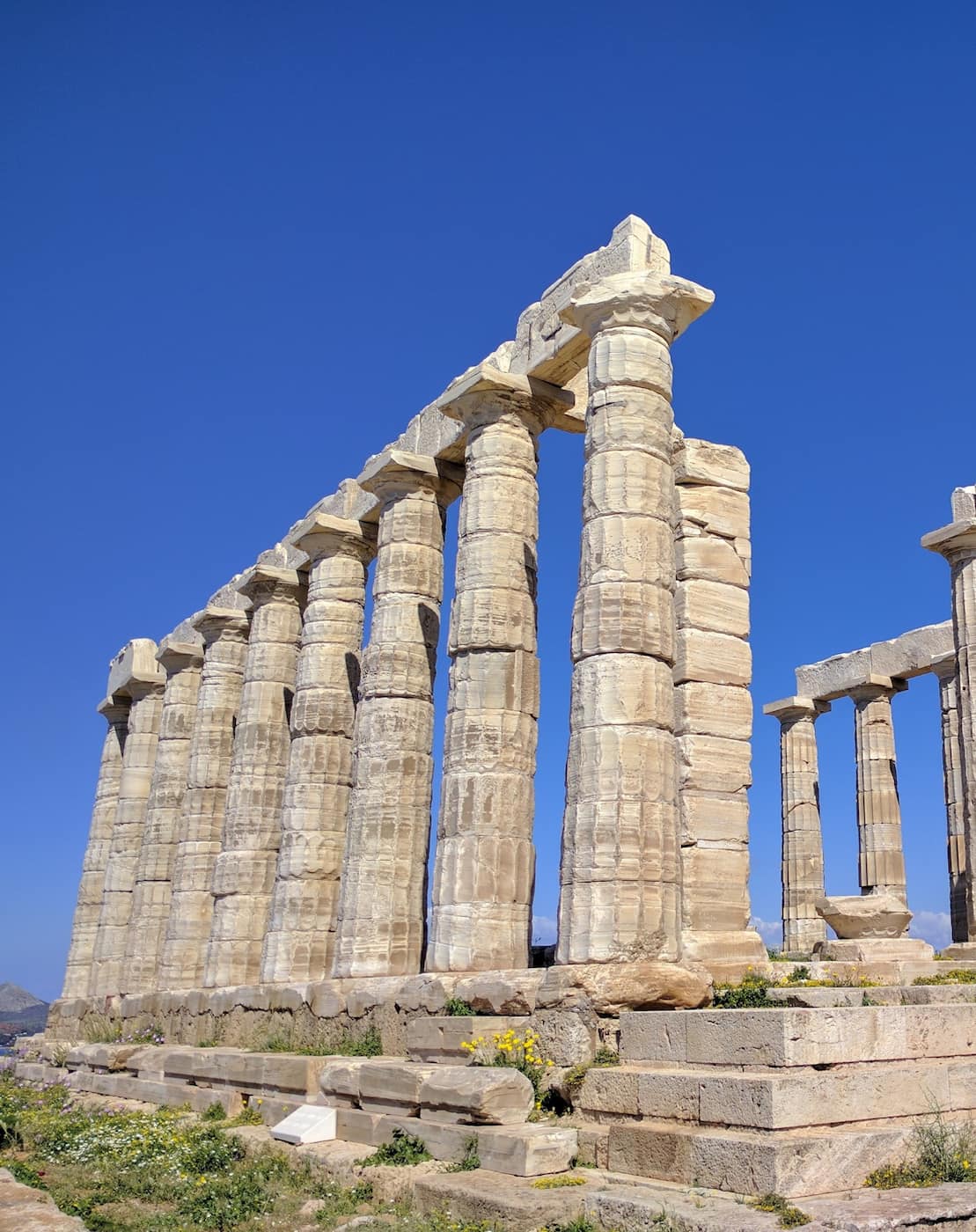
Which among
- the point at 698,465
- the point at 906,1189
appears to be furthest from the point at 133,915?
the point at 906,1189

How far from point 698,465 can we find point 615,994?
8.27 m

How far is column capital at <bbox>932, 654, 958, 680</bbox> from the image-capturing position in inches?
1168

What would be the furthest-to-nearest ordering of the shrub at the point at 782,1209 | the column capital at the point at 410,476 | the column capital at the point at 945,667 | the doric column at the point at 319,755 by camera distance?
the column capital at the point at 945,667
the doric column at the point at 319,755
the column capital at the point at 410,476
the shrub at the point at 782,1209

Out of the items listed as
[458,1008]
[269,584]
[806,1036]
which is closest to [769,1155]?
[806,1036]

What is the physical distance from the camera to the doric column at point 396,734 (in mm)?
19891

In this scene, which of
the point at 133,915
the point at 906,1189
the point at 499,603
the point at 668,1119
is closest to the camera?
the point at 906,1189

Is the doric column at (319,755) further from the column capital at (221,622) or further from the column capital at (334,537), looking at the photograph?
the column capital at (221,622)

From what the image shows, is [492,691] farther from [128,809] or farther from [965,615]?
[128,809]

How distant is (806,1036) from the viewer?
10180mm

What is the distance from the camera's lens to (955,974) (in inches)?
591

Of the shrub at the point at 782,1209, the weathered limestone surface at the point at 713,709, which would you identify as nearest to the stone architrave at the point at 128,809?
the weathered limestone surface at the point at 713,709

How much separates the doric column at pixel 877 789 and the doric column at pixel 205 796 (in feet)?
50.4

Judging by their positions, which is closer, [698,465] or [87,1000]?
[698,465]

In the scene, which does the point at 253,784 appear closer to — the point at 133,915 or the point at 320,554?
the point at 320,554
